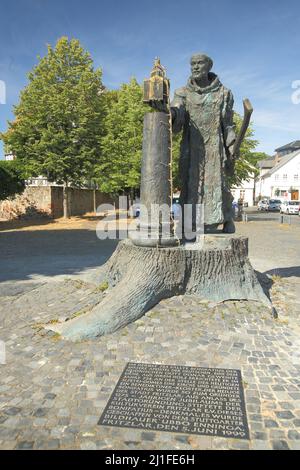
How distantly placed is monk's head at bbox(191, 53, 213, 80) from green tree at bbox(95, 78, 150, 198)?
17503 mm

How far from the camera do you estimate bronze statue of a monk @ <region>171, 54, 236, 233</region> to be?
574cm

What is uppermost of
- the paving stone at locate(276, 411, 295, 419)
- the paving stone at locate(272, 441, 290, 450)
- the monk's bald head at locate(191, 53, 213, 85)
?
the monk's bald head at locate(191, 53, 213, 85)

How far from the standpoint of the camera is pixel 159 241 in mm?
5215

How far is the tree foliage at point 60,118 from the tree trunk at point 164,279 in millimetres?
17440

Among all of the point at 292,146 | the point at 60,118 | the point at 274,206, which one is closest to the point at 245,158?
the point at 60,118

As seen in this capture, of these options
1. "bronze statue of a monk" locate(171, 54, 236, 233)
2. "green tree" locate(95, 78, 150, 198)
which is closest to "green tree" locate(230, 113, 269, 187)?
"green tree" locate(95, 78, 150, 198)

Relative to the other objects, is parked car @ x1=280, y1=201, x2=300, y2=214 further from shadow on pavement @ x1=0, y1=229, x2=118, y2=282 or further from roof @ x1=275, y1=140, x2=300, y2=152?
roof @ x1=275, y1=140, x2=300, y2=152

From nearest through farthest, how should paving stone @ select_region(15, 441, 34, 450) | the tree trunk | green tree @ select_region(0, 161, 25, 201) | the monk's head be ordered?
paving stone @ select_region(15, 441, 34, 450)
the tree trunk
the monk's head
green tree @ select_region(0, 161, 25, 201)

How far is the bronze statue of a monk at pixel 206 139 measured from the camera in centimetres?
574

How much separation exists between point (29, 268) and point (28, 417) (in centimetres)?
667

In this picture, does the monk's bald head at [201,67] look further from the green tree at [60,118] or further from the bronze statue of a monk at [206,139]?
the green tree at [60,118]

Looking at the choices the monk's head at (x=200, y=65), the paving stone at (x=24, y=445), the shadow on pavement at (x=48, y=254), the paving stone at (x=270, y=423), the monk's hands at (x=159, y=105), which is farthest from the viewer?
the shadow on pavement at (x=48, y=254)

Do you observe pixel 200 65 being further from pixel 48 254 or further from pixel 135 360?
pixel 48 254

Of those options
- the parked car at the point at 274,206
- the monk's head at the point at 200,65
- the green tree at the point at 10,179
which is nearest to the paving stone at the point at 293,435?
the monk's head at the point at 200,65
